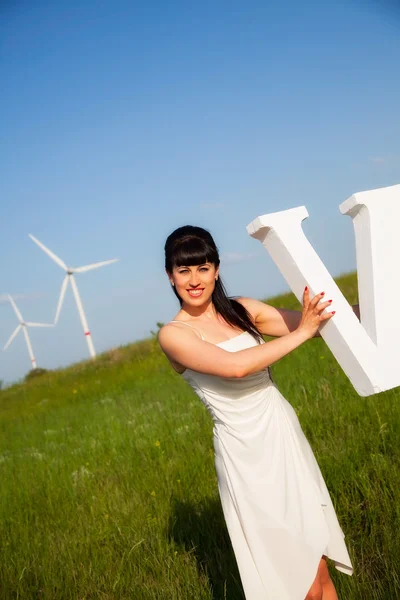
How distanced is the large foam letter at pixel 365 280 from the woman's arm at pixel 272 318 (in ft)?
1.94

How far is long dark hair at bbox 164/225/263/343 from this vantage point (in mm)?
2945

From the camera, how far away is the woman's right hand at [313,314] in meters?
2.43

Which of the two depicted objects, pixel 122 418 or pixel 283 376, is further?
pixel 122 418

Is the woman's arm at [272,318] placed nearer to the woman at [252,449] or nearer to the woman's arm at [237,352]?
the woman at [252,449]

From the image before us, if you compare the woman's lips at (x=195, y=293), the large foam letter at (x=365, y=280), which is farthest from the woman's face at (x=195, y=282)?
the large foam letter at (x=365, y=280)

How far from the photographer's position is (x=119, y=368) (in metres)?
16.9

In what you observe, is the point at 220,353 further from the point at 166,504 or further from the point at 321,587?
the point at 166,504

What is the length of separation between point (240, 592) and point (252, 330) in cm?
176

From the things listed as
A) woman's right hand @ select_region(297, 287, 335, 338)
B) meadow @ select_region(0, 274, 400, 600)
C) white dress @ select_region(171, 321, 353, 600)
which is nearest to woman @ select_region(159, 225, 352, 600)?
white dress @ select_region(171, 321, 353, 600)

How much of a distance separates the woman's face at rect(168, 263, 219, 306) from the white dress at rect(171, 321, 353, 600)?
271mm

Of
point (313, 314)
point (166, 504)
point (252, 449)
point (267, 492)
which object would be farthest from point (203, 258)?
point (166, 504)

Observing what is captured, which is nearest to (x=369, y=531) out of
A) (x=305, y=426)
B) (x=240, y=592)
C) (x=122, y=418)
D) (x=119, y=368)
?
(x=240, y=592)

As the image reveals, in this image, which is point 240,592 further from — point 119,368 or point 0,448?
point 119,368

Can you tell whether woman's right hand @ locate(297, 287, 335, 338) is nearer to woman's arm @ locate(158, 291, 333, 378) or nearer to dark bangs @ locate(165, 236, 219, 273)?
woman's arm @ locate(158, 291, 333, 378)
